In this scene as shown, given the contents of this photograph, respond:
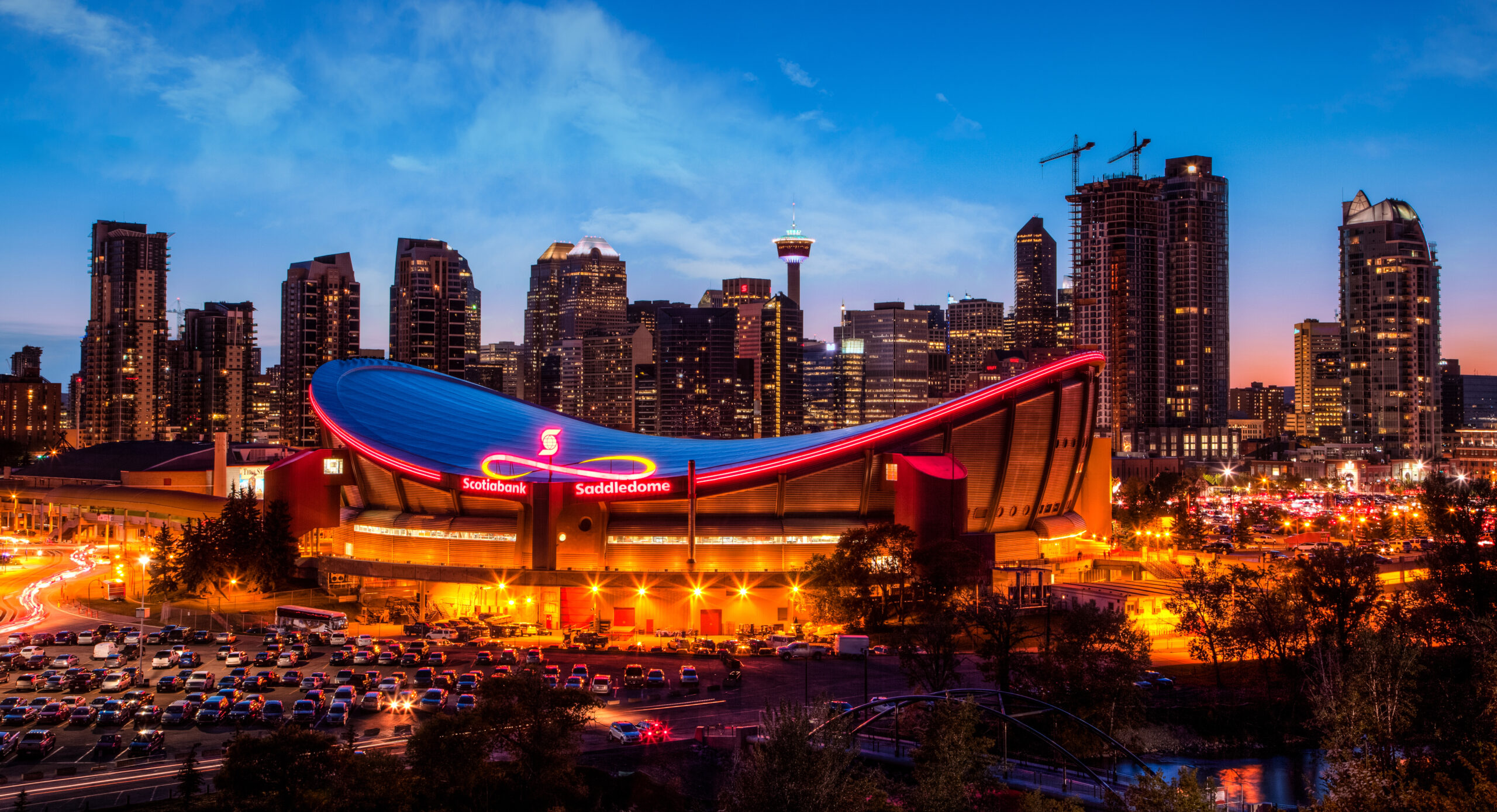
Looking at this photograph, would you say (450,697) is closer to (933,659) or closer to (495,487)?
(933,659)

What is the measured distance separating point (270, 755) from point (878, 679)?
28054 mm

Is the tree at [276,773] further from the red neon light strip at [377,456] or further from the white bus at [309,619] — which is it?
the red neon light strip at [377,456]

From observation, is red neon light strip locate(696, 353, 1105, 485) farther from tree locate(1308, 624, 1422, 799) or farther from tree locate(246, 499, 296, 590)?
tree locate(1308, 624, 1422, 799)

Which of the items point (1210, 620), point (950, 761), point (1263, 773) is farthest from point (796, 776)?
point (1210, 620)

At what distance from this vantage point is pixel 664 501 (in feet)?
235

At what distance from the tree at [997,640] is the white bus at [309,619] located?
117ft

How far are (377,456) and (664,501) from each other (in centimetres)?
2033

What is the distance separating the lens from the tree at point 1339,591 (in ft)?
178

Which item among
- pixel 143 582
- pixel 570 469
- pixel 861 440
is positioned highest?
pixel 861 440

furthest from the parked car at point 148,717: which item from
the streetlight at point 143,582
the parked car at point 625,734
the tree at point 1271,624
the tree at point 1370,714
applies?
the tree at point 1271,624

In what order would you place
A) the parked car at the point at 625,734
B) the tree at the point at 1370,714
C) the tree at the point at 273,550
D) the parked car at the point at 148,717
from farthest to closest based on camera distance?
the tree at the point at 273,550, the parked car at the point at 148,717, the parked car at the point at 625,734, the tree at the point at 1370,714

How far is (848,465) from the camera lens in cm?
7125

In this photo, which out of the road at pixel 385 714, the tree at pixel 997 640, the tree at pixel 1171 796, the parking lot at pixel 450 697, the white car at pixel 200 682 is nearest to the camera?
the tree at pixel 1171 796

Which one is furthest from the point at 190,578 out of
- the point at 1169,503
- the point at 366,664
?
the point at 1169,503
